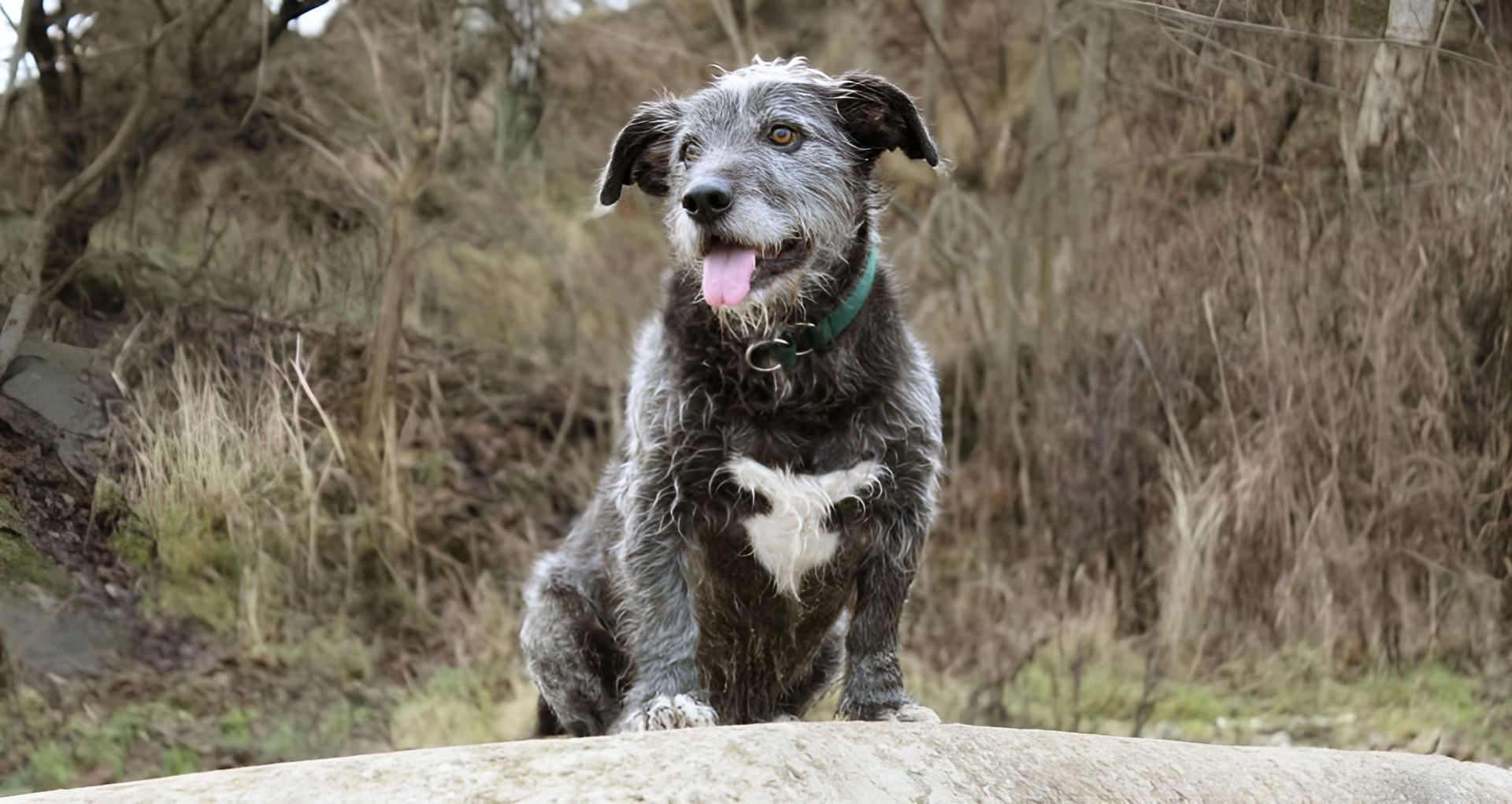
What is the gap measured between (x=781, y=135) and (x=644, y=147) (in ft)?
2.19

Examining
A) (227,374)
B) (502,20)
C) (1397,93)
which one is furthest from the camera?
(502,20)

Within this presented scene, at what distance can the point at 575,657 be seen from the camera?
5.38 meters

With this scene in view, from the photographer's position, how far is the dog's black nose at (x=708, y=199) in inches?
169

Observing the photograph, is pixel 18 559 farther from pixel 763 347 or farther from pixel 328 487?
pixel 763 347

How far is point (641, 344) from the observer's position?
5449 millimetres

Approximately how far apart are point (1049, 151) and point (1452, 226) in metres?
3.02

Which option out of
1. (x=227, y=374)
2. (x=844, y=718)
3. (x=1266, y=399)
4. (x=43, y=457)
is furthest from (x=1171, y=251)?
(x=43, y=457)

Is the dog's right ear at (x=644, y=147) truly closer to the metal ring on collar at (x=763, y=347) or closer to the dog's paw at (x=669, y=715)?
the metal ring on collar at (x=763, y=347)

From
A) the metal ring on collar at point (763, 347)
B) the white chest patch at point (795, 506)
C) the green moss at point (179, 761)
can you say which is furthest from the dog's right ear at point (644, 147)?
the green moss at point (179, 761)

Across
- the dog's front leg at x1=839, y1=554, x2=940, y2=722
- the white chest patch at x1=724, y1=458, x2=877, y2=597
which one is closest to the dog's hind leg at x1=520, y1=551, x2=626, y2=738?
the white chest patch at x1=724, y1=458, x2=877, y2=597

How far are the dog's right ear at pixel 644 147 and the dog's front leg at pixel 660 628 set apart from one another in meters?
1.20

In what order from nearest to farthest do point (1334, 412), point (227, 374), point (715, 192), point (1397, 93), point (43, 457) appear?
point (715, 192)
point (43, 457)
point (227, 374)
point (1397, 93)
point (1334, 412)

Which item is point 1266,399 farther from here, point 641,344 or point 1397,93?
point 641,344

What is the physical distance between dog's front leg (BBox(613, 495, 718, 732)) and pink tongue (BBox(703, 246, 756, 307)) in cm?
83
